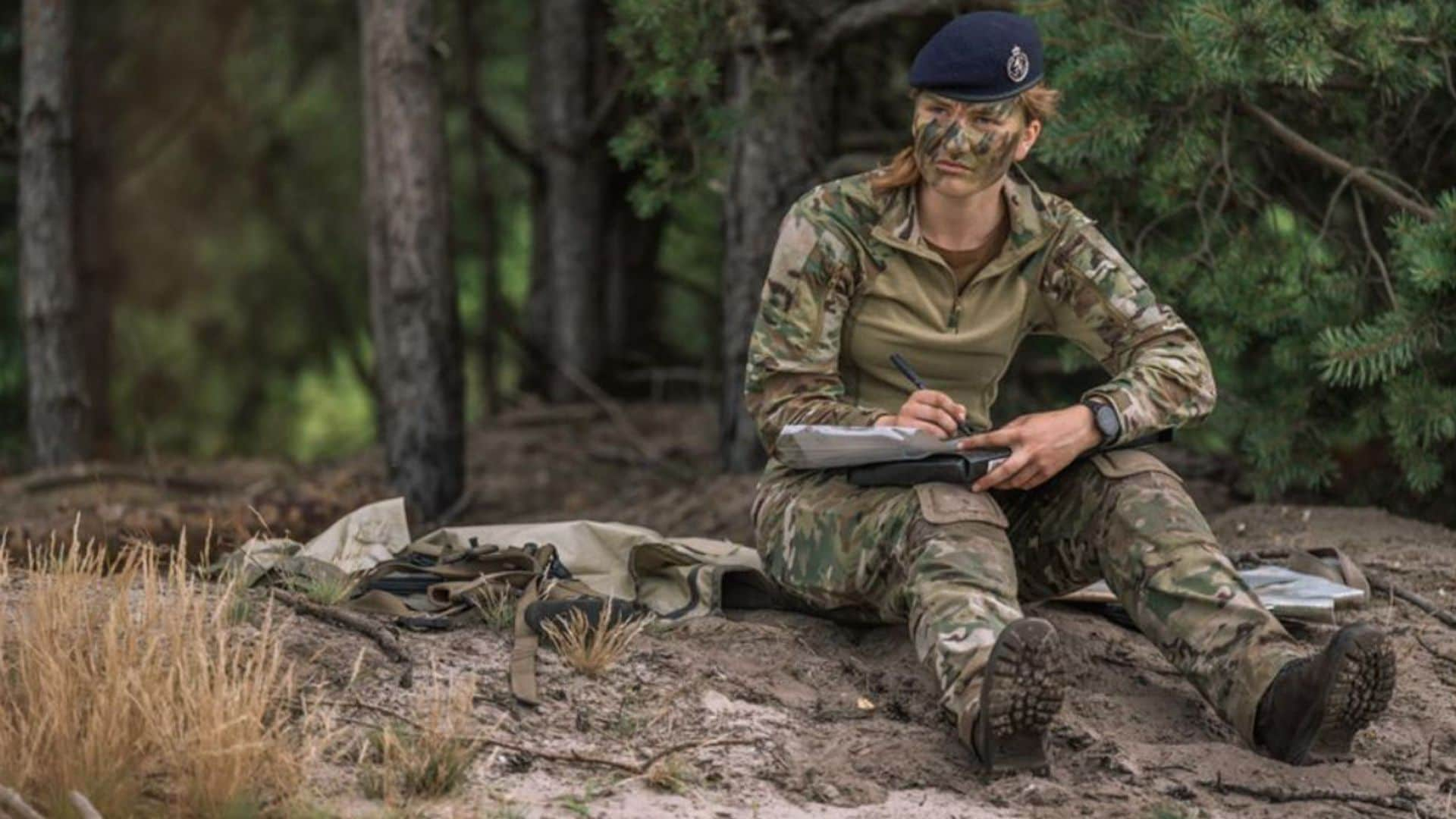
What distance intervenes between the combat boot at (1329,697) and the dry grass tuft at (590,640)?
1.57 m

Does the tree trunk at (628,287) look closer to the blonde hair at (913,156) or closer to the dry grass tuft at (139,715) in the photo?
the blonde hair at (913,156)

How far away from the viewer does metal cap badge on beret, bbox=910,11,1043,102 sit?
5.43 m

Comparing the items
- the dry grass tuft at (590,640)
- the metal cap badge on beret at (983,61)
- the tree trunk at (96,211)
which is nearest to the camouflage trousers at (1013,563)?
the dry grass tuft at (590,640)

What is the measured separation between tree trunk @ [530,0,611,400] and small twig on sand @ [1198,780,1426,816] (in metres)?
7.73

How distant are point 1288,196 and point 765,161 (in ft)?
7.13

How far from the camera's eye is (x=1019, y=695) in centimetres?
464

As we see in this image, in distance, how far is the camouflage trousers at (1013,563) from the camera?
4949 mm

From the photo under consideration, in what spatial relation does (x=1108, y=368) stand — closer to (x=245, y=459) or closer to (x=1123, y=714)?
(x=1123, y=714)

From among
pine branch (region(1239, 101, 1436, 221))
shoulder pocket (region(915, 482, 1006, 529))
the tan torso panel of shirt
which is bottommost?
shoulder pocket (region(915, 482, 1006, 529))

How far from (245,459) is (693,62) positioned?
201 inches

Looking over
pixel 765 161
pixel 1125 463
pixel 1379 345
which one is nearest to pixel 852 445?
pixel 1125 463

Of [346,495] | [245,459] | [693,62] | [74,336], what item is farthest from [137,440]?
[693,62]

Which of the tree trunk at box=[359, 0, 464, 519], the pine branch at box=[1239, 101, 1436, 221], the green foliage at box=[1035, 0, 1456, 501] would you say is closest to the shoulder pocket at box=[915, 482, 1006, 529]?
the green foliage at box=[1035, 0, 1456, 501]

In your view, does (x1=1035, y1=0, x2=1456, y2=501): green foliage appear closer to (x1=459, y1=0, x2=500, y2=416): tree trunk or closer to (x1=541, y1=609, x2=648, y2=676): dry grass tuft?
(x1=541, y1=609, x2=648, y2=676): dry grass tuft
